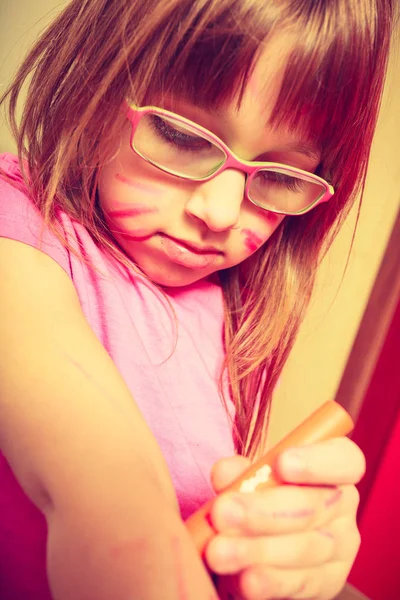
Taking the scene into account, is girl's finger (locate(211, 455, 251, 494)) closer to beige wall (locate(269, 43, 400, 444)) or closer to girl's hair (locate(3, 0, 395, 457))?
girl's hair (locate(3, 0, 395, 457))

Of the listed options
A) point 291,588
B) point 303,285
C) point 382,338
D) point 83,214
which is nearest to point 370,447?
point 382,338

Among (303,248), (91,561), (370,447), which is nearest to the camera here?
(91,561)

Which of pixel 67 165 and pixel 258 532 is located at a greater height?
pixel 67 165

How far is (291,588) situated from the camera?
0.35 m

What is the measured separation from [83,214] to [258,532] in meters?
0.35

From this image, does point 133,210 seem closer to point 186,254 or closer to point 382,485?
point 186,254

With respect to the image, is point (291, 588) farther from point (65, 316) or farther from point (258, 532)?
point (65, 316)

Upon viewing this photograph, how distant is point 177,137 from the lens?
0.43 metres

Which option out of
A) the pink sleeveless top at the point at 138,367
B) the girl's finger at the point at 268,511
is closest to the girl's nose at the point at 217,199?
the pink sleeveless top at the point at 138,367

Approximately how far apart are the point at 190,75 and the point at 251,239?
7.5 inches

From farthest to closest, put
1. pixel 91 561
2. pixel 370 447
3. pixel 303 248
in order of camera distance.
A: pixel 370 447
pixel 303 248
pixel 91 561

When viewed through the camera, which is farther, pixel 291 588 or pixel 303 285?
pixel 303 285

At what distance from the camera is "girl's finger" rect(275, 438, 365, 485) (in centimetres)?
34

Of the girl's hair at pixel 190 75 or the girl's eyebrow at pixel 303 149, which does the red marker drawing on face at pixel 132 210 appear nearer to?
the girl's hair at pixel 190 75
